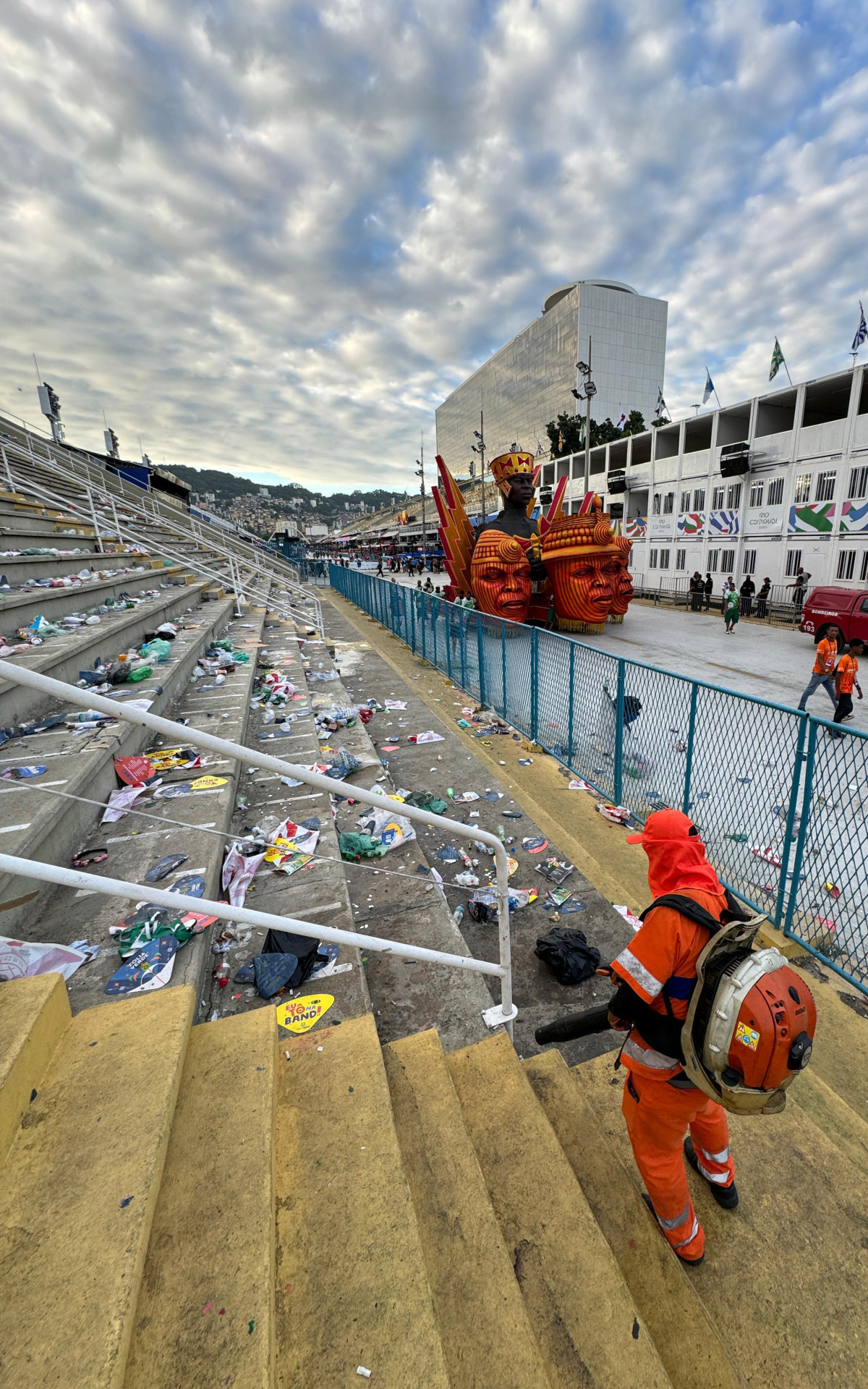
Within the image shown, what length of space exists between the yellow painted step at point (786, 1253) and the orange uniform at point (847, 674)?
21.4ft

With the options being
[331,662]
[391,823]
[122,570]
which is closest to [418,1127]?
[391,823]

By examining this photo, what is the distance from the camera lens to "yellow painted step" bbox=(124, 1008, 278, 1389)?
1.17m

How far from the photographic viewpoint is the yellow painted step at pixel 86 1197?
1088 mm

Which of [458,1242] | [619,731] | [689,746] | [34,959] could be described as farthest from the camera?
[619,731]

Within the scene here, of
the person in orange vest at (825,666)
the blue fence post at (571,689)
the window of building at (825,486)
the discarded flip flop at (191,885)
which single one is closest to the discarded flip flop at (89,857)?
the discarded flip flop at (191,885)

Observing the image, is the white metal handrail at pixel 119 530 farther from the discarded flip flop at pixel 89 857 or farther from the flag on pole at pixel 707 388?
the flag on pole at pixel 707 388

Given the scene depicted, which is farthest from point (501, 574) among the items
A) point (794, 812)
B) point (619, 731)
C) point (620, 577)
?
point (794, 812)

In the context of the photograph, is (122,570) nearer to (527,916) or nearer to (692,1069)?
(527,916)

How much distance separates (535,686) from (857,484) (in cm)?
1976

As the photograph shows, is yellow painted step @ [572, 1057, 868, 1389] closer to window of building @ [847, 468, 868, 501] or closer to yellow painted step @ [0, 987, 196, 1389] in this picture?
yellow painted step @ [0, 987, 196, 1389]

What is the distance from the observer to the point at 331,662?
10.7 metres

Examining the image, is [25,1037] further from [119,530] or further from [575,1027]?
[119,530]

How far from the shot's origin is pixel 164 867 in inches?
116

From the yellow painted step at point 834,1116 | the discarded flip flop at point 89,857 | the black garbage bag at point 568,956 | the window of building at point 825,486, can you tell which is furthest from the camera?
the window of building at point 825,486
